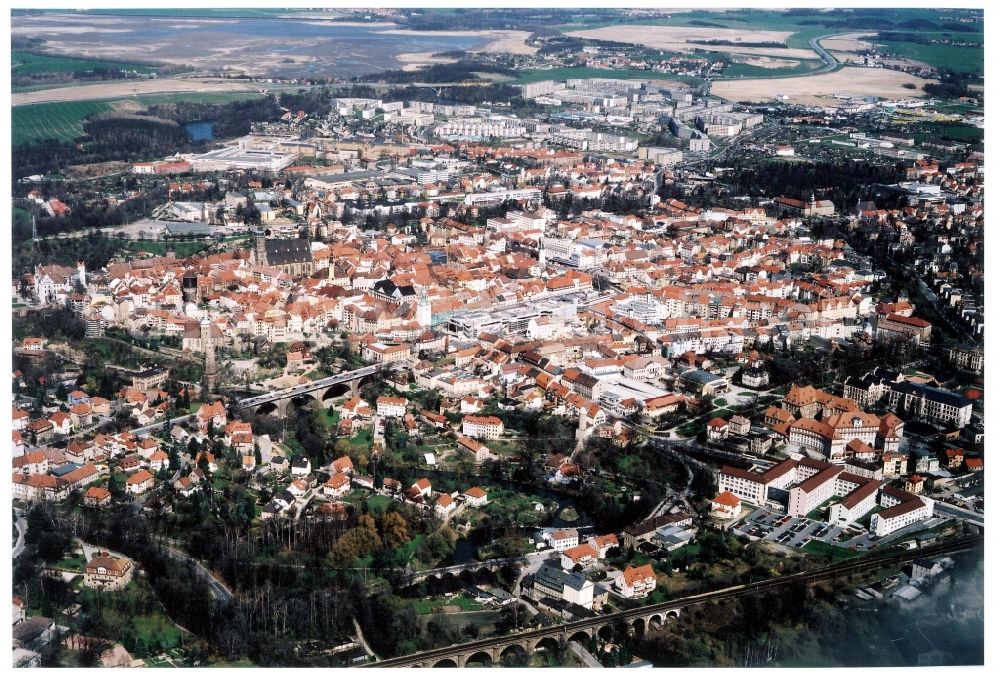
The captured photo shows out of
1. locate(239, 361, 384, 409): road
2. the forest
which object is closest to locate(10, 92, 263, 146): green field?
the forest

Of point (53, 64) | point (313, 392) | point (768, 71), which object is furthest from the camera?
point (768, 71)

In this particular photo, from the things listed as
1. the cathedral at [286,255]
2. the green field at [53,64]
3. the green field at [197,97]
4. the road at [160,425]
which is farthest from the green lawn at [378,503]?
the green field at [197,97]

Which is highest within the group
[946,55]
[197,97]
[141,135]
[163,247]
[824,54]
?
[946,55]

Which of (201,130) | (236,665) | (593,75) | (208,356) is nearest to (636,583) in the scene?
(236,665)

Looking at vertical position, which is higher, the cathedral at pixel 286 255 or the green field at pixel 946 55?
the green field at pixel 946 55

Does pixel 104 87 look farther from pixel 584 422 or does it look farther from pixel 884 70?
pixel 584 422

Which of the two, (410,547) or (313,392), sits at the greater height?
(313,392)

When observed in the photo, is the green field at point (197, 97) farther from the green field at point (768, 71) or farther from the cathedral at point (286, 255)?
the cathedral at point (286, 255)

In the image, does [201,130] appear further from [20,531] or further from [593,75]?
[20,531]
